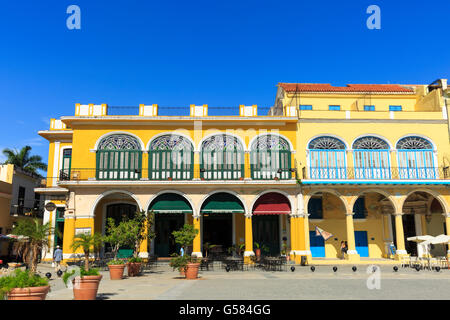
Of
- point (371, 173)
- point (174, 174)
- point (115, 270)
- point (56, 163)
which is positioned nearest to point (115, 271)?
point (115, 270)

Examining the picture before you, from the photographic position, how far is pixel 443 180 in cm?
2425

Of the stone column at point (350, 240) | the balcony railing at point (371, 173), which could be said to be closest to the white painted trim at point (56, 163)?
the balcony railing at point (371, 173)

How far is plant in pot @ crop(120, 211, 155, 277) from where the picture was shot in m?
17.7

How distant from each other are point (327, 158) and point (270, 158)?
382 centimetres

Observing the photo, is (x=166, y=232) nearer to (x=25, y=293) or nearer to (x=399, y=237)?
(x=399, y=237)

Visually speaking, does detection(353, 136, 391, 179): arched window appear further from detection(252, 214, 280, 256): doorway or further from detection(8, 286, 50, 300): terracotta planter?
detection(8, 286, 50, 300): terracotta planter

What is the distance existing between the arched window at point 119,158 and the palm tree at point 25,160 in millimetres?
17262

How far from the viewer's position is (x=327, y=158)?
25391 millimetres

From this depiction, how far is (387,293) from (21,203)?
3013 centimetres

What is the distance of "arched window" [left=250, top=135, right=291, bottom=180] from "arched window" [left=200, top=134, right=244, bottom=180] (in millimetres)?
917

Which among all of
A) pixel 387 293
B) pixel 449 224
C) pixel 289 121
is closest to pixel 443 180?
pixel 449 224

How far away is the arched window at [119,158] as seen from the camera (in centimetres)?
2442

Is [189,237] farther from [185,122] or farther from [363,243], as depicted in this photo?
[363,243]

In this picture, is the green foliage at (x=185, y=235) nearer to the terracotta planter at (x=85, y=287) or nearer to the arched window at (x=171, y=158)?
the arched window at (x=171, y=158)
